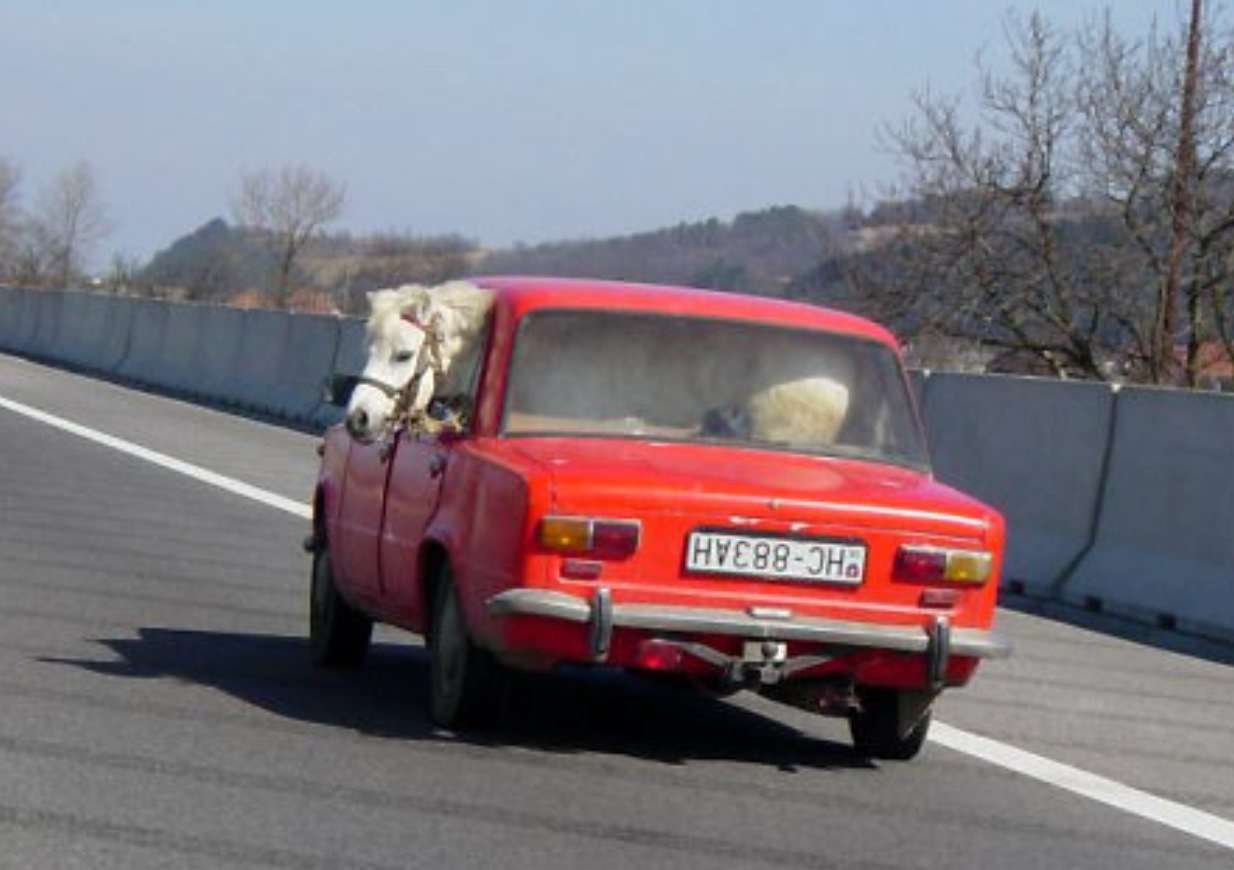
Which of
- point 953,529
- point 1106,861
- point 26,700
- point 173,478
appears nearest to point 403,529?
point 26,700

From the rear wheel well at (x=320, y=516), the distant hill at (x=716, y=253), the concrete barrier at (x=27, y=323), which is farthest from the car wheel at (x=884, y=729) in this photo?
the concrete barrier at (x=27, y=323)

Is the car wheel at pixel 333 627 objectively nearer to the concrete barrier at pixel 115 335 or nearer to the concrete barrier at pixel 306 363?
the concrete barrier at pixel 306 363

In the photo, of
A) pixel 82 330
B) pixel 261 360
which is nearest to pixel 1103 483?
pixel 261 360

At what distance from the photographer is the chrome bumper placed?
8.80m

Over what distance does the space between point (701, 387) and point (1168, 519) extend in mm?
6983

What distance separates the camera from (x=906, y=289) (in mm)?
35156

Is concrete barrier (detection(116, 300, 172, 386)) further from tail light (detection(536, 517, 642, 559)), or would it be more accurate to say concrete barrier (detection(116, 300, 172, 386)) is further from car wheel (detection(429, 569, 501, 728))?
tail light (detection(536, 517, 642, 559))

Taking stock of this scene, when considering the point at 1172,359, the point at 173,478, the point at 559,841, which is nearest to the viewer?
the point at 559,841

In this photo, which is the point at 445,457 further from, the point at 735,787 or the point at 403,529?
the point at 735,787

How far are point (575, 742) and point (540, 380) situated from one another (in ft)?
3.99

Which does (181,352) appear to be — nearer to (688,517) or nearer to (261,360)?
(261,360)

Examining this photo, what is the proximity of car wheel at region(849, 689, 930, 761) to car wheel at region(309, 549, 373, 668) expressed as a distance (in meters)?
2.16

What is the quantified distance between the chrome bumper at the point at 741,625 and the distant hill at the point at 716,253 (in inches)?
825

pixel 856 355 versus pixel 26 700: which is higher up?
pixel 856 355
